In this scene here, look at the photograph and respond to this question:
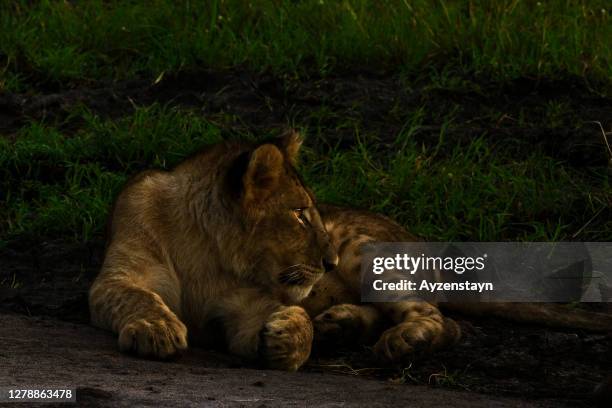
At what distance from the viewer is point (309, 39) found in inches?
284

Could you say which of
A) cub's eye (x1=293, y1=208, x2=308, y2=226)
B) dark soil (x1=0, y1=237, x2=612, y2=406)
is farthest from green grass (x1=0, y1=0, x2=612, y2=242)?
cub's eye (x1=293, y1=208, x2=308, y2=226)

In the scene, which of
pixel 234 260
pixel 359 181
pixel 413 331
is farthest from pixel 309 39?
pixel 413 331

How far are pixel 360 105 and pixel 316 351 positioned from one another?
106 inches

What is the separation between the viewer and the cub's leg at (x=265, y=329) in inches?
148

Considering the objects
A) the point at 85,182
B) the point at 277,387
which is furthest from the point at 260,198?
the point at 85,182

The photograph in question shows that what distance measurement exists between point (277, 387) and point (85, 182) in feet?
9.74

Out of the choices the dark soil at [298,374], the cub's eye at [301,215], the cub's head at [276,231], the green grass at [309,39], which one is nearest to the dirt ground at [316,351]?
the dark soil at [298,374]

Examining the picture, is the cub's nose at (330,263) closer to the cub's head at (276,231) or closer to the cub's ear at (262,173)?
the cub's head at (276,231)

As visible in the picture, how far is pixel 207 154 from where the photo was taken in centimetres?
429

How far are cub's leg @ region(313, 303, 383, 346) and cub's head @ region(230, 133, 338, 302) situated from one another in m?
0.14

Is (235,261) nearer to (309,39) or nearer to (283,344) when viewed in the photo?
(283,344)

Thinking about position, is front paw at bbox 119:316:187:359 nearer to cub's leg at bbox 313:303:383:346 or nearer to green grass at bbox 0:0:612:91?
cub's leg at bbox 313:303:383:346

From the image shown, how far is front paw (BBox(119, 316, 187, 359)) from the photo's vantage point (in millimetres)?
3639

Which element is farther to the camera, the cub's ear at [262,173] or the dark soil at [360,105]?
the dark soil at [360,105]
